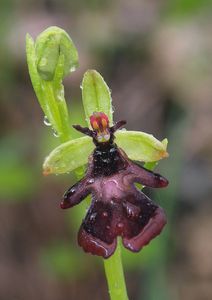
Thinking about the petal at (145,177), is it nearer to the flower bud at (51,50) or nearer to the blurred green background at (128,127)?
the flower bud at (51,50)

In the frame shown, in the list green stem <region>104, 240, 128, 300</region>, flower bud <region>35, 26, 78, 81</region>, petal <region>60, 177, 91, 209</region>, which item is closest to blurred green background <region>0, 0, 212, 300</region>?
green stem <region>104, 240, 128, 300</region>

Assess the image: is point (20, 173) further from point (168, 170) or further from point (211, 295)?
point (211, 295)

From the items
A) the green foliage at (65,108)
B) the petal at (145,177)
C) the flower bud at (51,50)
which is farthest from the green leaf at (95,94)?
the petal at (145,177)

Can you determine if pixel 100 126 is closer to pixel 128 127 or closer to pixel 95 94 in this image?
pixel 95 94

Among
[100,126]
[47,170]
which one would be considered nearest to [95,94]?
[100,126]

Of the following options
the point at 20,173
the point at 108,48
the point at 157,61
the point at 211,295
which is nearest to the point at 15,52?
the point at 108,48

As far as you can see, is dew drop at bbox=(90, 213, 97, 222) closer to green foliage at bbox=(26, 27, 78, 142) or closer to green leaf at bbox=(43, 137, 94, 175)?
green leaf at bbox=(43, 137, 94, 175)
